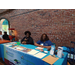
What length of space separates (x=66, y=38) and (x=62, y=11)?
1.35m

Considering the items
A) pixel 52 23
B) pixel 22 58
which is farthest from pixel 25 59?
pixel 52 23

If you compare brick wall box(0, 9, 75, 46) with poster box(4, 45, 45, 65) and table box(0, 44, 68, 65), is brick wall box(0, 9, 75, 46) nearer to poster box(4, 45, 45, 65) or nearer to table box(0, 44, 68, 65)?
table box(0, 44, 68, 65)

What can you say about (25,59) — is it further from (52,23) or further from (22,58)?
(52,23)

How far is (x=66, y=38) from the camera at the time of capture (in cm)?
274

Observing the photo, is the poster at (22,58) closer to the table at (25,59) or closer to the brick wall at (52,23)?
the table at (25,59)

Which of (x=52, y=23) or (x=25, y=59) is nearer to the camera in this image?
(x=25, y=59)

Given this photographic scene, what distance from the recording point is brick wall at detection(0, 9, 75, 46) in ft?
8.59

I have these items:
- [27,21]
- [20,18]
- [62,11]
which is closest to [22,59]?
[62,11]

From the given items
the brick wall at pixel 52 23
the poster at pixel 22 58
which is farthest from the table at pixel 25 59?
the brick wall at pixel 52 23

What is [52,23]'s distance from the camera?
10.1ft

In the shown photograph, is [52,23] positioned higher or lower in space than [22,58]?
higher

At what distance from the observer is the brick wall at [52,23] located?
2.62 meters

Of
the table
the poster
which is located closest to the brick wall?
the table

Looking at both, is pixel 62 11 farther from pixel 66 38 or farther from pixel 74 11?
pixel 66 38
